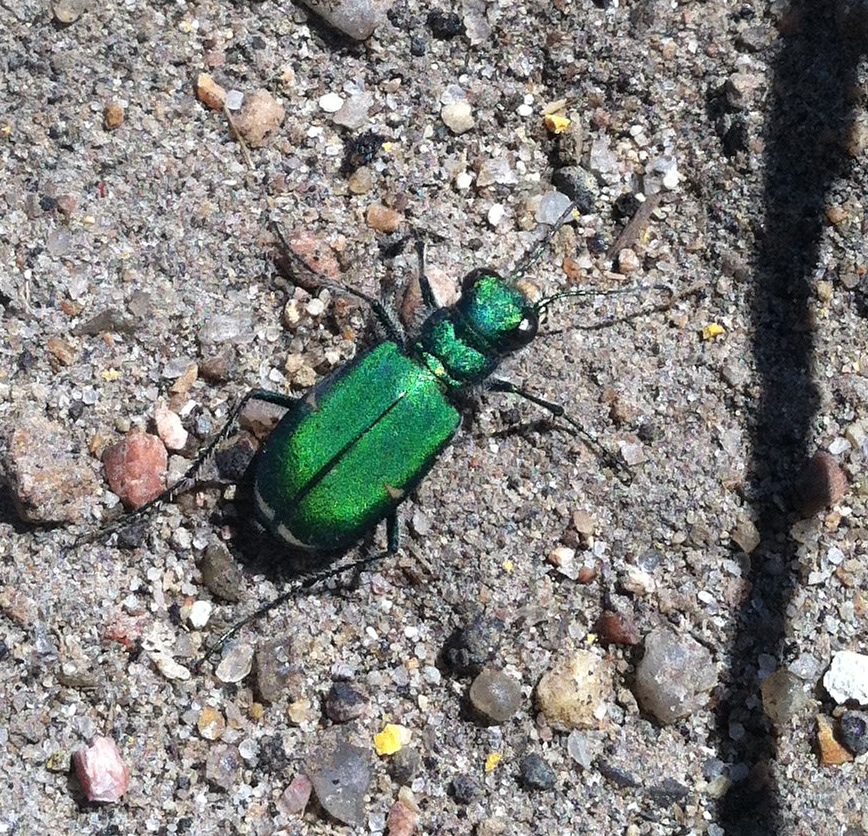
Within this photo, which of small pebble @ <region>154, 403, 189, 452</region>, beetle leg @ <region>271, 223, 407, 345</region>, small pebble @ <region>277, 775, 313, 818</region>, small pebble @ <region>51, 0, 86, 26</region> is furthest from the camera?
small pebble @ <region>51, 0, 86, 26</region>

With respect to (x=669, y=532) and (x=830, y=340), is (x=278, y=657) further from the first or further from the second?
(x=830, y=340)

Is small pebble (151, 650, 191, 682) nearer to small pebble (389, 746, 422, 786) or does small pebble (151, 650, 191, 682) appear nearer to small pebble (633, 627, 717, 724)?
small pebble (389, 746, 422, 786)

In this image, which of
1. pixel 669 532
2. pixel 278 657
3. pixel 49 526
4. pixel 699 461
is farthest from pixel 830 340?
pixel 49 526

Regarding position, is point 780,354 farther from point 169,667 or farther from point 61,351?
point 61,351

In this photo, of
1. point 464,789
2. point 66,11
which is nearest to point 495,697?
point 464,789

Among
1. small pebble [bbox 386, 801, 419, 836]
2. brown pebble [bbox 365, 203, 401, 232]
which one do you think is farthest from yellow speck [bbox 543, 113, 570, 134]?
small pebble [bbox 386, 801, 419, 836]

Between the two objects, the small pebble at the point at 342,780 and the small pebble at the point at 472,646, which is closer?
the small pebble at the point at 342,780

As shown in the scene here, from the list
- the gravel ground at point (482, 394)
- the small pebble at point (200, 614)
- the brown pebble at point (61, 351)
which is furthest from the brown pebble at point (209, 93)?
the small pebble at point (200, 614)

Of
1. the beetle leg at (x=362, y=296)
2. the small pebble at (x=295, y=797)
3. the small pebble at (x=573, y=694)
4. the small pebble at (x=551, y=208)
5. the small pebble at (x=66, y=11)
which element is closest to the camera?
the small pebble at (x=295, y=797)

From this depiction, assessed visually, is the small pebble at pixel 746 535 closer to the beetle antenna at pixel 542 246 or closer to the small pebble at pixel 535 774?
the small pebble at pixel 535 774
